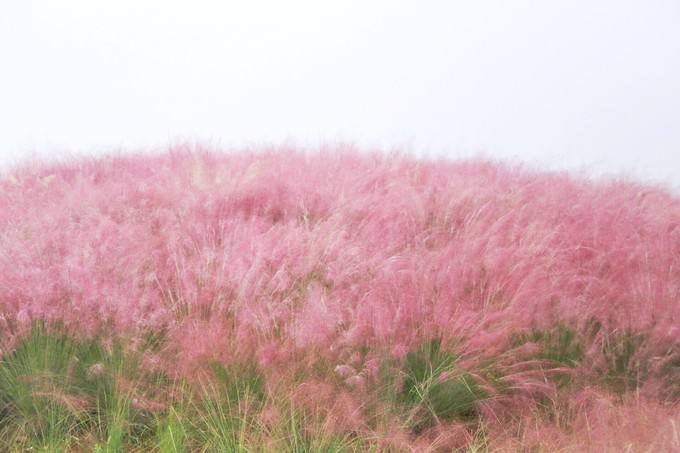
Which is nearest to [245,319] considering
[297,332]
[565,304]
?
[297,332]

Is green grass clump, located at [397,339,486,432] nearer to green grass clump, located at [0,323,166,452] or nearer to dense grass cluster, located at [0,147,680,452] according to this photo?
dense grass cluster, located at [0,147,680,452]

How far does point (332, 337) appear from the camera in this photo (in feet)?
10.1

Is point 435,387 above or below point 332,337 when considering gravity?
below

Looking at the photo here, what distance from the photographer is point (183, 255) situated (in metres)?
3.80

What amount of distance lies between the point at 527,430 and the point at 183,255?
79.3 inches

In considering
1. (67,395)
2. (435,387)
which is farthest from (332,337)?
(67,395)

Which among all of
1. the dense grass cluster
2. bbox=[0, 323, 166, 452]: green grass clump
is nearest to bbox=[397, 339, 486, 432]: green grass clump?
the dense grass cluster

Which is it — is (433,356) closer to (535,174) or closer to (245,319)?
(245,319)

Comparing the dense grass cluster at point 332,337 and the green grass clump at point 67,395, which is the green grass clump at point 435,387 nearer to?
the dense grass cluster at point 332,337

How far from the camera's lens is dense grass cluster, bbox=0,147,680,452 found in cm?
286

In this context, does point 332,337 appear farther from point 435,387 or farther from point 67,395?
point 67,395

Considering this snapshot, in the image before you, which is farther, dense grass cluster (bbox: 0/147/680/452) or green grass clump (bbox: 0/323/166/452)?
green grass clump (bbox: 0/323/166/452)

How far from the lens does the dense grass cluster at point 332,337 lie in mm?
2855

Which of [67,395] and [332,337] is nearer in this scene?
[67,395]
